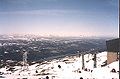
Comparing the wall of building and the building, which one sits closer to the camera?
the building

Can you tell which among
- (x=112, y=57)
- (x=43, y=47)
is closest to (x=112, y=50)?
(x=112, y=57)

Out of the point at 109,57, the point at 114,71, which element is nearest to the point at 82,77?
the point at 114,71

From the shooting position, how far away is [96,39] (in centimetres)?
615

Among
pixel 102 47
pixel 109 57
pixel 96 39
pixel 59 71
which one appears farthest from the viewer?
pixel 109 57

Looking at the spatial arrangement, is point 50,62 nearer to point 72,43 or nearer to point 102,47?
point 72,43

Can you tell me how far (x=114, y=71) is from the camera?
487 centimetres

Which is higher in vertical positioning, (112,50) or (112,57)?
(112,50)

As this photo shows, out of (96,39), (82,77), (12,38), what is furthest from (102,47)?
(12,38)

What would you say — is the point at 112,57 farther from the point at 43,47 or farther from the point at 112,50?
the point at 43,47

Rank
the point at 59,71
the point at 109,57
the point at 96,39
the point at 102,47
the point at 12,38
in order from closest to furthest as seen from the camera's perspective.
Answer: the point at 59,71 → the point at 96,39 → the point at 102,47 → the point at 109,57 → the point at 12,38

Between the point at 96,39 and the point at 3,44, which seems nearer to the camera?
the point at 96,39

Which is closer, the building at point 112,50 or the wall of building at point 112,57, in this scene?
the building at point 112,50

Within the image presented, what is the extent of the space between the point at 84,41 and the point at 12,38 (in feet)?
8.87

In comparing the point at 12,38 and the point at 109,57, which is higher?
the point at 12,38
